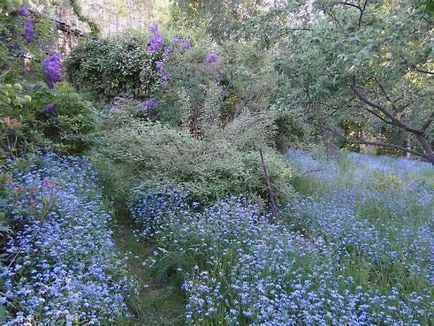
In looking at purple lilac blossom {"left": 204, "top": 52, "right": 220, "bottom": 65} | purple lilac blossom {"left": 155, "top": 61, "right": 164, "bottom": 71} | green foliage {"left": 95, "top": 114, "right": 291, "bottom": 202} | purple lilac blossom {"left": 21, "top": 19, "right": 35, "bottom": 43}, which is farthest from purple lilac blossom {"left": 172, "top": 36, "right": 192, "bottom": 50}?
purple lilac blossom {"left": 21, "top": 19, "right": 35, "bottom": 43}

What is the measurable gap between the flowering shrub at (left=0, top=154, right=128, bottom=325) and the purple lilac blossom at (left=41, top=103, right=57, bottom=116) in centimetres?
134

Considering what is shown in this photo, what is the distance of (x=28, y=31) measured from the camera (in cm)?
429

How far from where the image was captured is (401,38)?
3184mm

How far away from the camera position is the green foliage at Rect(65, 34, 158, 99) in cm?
925

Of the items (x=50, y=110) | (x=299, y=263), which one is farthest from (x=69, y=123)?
(x=299, y=263)

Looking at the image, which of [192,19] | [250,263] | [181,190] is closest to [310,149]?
[181,190]

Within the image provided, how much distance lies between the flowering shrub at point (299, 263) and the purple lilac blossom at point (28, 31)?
84.2 inches

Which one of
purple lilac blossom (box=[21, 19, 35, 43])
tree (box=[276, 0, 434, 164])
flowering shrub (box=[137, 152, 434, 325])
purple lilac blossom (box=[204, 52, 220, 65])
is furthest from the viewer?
purple lilac blossom (box=[204, 52, 220, 65])

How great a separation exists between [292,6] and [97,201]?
2.80m

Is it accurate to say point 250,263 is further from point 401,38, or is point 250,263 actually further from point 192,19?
point 192,19

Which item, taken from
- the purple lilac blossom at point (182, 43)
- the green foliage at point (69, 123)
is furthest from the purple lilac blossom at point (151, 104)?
the green foliage at point (69, 123)

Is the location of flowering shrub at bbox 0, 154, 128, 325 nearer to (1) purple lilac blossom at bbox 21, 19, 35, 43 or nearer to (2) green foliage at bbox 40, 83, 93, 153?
(2) green foliage at bbox 40, 83, 93, 153

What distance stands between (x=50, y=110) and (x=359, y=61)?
13.2 ft

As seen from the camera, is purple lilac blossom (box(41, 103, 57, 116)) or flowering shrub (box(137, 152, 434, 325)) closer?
flowering shrub (box(137, 152, 434, 325))
